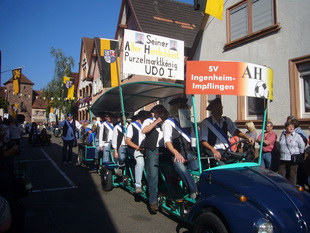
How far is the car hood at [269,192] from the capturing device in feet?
8.34

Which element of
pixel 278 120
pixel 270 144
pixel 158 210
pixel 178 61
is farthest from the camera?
pixel 278 120

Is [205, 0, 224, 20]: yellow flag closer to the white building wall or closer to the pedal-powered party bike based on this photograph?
the white building wall

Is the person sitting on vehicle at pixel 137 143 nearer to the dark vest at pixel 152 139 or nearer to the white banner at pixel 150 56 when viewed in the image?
the dark vest at pixel 152 139

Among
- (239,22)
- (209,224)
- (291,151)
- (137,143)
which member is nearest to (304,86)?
(291,151)

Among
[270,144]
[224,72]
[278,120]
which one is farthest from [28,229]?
[278,120]

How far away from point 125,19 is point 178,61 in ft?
51.7

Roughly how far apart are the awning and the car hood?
2223 mm

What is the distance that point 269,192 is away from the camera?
2.73 metres

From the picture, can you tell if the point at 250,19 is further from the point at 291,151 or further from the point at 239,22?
the point at 291,151

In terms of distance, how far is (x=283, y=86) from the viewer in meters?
7.83

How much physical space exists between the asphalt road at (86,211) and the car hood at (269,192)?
1403 millimetres

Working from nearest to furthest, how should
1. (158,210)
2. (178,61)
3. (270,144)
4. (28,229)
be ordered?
(28,229) → (158,210) → (178,61) → (270,144)

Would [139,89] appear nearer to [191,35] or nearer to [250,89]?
[250,89]

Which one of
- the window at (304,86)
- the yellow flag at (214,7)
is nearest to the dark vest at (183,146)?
the window at (304,86)
